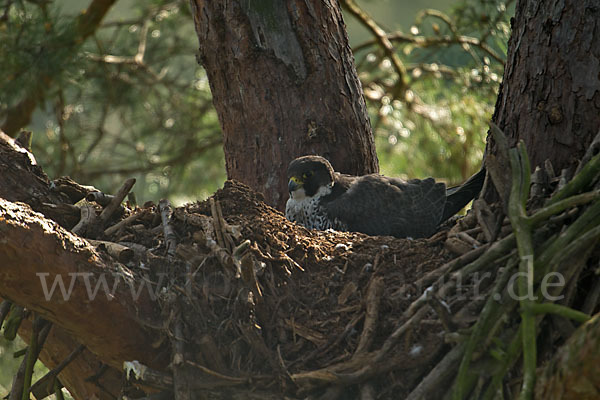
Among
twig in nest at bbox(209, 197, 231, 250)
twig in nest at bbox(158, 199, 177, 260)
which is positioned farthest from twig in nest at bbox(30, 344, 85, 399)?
twig in nest at bbox(209, 197, 231, 250)

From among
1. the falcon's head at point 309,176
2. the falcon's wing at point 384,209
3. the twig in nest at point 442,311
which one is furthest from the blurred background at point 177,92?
the twig in nest at point 442,311

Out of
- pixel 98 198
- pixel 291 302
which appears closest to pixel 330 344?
pixel 291 302

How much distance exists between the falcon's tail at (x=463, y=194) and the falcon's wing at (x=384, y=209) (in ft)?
0.16

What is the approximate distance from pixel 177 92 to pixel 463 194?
136 inches

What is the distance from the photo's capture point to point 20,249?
5.97 feet

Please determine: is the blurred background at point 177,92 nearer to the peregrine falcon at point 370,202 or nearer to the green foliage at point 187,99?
the green foliage at point 187,99

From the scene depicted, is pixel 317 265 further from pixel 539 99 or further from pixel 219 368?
pixel 539 99

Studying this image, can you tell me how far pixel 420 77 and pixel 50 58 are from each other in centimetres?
289

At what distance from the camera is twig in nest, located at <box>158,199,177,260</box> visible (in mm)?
2195

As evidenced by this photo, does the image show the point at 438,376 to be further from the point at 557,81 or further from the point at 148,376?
the point at 557,81

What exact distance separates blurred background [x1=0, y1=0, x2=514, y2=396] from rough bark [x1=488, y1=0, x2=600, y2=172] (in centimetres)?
187

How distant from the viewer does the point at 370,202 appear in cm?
324

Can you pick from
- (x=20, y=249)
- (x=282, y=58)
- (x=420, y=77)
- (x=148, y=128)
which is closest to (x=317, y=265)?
(x=20, y=249)

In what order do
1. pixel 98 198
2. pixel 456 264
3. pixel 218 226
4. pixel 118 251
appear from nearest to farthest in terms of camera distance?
1. pixel 456 264
2. pixel 118 251
3. pixel 218 226
4. pixel 98 198
